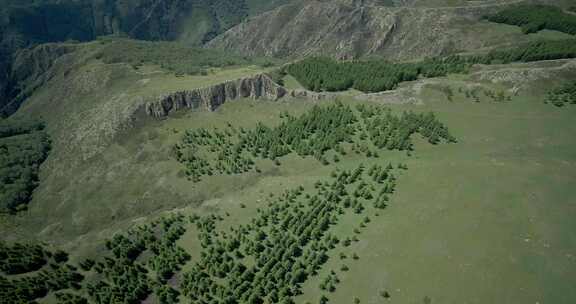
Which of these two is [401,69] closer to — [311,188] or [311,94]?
[311,94]

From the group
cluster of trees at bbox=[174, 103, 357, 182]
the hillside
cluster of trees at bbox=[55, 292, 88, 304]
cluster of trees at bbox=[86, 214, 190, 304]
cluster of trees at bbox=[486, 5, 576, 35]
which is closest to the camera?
the hillside

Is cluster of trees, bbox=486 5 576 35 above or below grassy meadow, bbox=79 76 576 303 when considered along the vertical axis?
above

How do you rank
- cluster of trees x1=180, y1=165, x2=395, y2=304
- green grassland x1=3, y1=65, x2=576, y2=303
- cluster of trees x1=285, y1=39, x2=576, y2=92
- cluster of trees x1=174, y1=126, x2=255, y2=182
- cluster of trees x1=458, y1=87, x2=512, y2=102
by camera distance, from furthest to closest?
cluster of trees x1=285, y1=39, x2=576, y2=92, cluster of trees x1=458, y1=87, x2=512, y2=102, cluster of trees x1=174, y1=126, x2=255, y2=182, cluster of trees x1=180, y1=165, x2=395, y2=304, green grassland x1=3, y1=65, x2=576, y2=303

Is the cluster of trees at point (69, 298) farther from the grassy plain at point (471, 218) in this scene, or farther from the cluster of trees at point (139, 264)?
the grassy plain at point (471, 218)

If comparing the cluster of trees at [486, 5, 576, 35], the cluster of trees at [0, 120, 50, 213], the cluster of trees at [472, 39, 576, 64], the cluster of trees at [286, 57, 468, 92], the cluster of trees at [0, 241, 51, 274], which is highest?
the cluster of trees at [486, 5, 576, 35]

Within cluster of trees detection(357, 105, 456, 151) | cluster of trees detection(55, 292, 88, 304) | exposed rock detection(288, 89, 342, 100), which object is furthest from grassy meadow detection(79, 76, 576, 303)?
exposed rock detection(288, 89, 342, 100)

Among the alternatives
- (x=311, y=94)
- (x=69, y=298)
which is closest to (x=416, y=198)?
(x=311, y=94)

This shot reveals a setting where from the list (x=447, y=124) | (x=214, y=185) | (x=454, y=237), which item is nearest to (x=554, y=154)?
(x=447, y=124)

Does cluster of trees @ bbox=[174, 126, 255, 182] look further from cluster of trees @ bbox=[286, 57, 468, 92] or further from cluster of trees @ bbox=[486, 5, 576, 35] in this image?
cluster of trees @ bbox=[486, 5, 576, 35]
